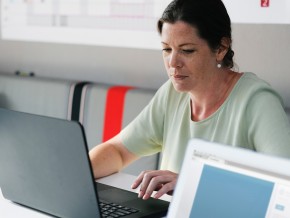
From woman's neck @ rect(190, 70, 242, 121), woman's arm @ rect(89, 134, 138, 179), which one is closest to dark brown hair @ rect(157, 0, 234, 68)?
woman's neck @ rect(190, 70, 242, 121)

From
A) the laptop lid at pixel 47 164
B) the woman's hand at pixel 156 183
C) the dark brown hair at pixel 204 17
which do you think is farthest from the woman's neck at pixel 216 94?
the laptop lid at pixel 47 164

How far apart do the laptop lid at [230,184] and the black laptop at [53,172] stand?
27 centimetres

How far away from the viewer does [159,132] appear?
77.8 inches

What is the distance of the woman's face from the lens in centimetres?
172

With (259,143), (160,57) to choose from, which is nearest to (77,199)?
(259,143)

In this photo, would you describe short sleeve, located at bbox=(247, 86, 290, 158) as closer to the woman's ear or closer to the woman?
the woman

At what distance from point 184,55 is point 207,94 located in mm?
149

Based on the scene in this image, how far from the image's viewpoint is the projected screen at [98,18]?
7.59ft

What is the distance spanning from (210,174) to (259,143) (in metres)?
0.63

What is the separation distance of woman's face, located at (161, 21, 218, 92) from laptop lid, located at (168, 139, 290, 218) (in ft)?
2.28

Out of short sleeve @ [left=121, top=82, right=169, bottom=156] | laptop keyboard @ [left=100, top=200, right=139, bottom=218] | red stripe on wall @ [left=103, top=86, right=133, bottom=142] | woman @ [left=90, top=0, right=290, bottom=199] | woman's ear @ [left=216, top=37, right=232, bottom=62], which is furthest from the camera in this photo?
red stripe on wall @ [left=103, top=86, right=133, bottom=142]

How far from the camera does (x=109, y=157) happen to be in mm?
1857

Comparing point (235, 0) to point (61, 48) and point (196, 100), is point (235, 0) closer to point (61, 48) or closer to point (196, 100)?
point (196, 100)

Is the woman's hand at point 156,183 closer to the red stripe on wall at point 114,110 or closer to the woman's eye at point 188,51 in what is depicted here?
the woman's eye at point 188,51
